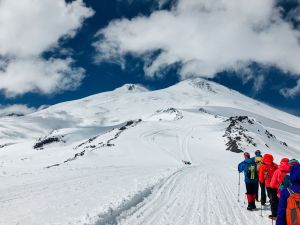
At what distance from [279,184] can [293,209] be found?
4.42 metres

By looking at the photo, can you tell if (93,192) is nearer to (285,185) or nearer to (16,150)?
(285,185)

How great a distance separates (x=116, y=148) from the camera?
178 ft

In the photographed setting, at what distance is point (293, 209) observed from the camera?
586 centimetres

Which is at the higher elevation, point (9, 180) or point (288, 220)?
point (288, 220)

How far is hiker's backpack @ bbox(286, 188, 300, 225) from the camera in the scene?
578 centimetres

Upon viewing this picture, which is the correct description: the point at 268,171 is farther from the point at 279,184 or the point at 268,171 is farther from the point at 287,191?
the point at 287,191

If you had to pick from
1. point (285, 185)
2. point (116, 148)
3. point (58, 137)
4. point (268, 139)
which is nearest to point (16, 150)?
point (58, 137)

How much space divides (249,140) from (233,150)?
741 centimetres

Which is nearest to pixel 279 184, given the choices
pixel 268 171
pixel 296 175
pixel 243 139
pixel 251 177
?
pixel 268 171

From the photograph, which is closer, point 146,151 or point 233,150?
point 146,151

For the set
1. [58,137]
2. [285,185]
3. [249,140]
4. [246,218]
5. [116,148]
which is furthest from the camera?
[58,137]

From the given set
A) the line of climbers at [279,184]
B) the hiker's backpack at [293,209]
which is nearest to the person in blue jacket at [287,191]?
the line of climbers at [279,184]

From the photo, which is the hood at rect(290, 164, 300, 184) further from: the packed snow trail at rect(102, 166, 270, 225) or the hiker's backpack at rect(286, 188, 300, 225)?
the packed snow trail at rect(102, 166, 270, 225)

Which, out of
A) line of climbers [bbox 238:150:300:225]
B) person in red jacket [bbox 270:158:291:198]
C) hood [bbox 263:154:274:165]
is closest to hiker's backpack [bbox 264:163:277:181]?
line of climbers [bbox 238:150:300:225]
